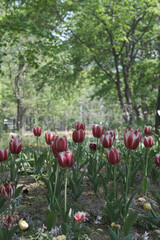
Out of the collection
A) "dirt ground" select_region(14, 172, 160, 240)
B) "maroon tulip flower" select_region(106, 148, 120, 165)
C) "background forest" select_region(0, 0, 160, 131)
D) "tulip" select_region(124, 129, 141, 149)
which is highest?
"background forest" select_region(0, 0, 160, 131)

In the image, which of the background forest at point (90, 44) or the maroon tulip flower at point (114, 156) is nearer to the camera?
the maroon tulip flower at point (114, 156)

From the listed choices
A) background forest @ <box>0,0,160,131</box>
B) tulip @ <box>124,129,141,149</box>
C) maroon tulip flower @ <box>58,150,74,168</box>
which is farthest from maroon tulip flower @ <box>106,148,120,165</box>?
background forest @ <box>0,0,160,131</box>

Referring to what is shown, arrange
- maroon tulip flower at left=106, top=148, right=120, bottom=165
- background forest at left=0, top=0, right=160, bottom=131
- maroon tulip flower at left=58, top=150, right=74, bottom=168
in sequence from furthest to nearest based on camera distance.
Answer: background forest at left=0, top=0, right=160, bottom=131
maroon tulip flower at left=106, top=148, right=120, bottom=165
maroon tulip flower at left=58, top=150, right=74, bottom=168

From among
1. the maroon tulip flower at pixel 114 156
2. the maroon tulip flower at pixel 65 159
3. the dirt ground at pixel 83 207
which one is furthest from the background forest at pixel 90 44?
the maroon tulip flower at pixel 65 159

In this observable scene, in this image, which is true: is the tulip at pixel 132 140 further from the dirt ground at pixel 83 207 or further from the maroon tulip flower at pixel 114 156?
the dirt ground at pixel 83 207

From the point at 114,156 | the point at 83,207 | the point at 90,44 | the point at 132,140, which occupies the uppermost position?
the point at 90,44

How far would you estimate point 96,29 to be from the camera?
1055 cm

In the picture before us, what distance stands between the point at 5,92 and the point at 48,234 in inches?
932

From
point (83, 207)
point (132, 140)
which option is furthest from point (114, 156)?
point (83, 207)

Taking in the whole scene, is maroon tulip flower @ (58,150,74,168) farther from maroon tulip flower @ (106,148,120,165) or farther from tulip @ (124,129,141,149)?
tulip @ (124,129,141,149)

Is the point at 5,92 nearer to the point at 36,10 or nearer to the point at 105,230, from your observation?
the point at 36,10

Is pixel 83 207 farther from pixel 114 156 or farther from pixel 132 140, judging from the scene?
pixel 132 140

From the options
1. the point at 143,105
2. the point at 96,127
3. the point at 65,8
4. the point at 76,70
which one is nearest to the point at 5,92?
the point at 76,70

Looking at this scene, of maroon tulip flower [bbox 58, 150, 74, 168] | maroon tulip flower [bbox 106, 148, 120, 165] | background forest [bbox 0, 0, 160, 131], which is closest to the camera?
maroon tulip flower [bbox 58, 150, 74, 168]
